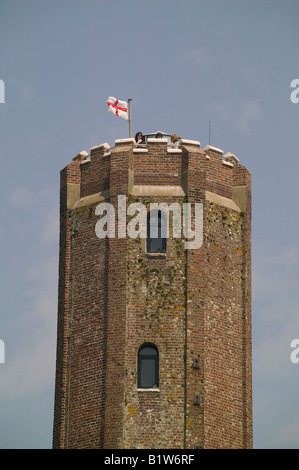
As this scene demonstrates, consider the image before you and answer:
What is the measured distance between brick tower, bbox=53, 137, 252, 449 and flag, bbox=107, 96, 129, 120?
3695mm

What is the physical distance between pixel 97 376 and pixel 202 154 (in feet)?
34.9

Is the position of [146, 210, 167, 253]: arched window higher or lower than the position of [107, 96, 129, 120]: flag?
lower

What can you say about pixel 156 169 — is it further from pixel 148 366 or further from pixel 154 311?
pixel 148 366

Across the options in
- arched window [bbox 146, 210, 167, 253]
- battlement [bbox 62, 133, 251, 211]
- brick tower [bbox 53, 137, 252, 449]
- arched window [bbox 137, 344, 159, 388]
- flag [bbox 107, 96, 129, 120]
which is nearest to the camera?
brick tower [bbox 53, 137, 252, 449]

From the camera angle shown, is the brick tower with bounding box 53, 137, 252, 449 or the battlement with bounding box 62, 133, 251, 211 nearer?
the brick tower with bounding box 53, 137, 252, 449

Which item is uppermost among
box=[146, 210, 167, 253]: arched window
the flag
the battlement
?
the flag

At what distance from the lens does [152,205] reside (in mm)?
99250

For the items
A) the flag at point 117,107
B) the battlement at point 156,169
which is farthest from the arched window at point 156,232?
the flag at point 117,107

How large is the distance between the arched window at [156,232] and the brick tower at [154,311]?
213 millimetres

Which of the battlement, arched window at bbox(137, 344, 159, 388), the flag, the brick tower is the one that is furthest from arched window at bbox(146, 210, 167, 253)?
the flag

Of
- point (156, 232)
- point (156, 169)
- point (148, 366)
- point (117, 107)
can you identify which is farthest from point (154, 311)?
point (117, 107)

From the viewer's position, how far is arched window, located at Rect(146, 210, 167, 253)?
9881cm

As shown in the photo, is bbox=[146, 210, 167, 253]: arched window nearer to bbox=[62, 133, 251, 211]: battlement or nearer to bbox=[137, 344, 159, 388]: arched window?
bbox=[62, 133, 251, 211]: battlement
